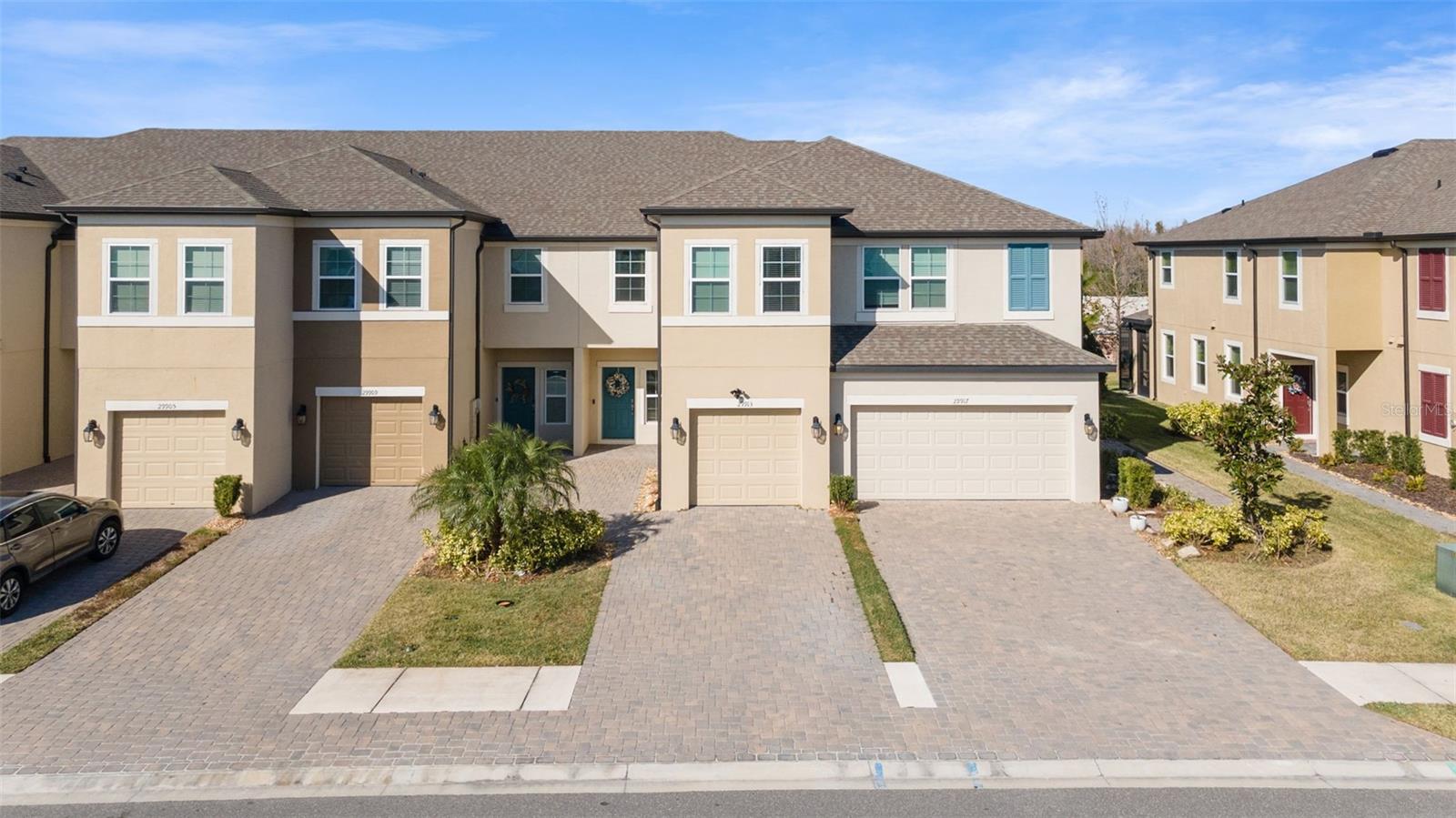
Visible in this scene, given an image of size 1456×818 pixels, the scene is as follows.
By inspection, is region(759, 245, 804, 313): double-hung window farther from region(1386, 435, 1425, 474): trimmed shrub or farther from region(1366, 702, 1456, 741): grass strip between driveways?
region(1386, 435, 1425, 474): trimmed shrub

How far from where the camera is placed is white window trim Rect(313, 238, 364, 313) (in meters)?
20.9

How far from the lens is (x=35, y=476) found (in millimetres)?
21344

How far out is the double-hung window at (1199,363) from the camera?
31281 mm

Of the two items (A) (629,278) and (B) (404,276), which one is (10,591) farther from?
(A) (629,278)

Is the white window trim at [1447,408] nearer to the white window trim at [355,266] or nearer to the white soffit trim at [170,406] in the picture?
the white window trim at [355,266]

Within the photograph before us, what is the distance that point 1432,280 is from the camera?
22094 millimetres

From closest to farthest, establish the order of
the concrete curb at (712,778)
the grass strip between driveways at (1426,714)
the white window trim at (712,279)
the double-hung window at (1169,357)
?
the concrete curb at (712,778)
the grass strip between driveways at (1426,714)
the white window trim at (712,279)
the double-hung window at (1169,357)

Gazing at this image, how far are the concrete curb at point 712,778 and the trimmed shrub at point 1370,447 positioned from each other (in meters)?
15.5

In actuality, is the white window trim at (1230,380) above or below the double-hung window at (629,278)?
below

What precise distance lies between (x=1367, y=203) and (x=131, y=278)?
93.8 ft

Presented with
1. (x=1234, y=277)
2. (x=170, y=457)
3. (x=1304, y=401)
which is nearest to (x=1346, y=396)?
(x=1304, y=401)

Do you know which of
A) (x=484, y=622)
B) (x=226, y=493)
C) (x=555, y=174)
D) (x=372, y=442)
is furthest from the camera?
(x=555, y=174)

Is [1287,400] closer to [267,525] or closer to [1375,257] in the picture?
[1375,257]

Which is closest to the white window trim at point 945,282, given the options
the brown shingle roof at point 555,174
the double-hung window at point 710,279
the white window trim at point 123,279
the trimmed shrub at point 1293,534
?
the brown shingle roof at point 555,174
